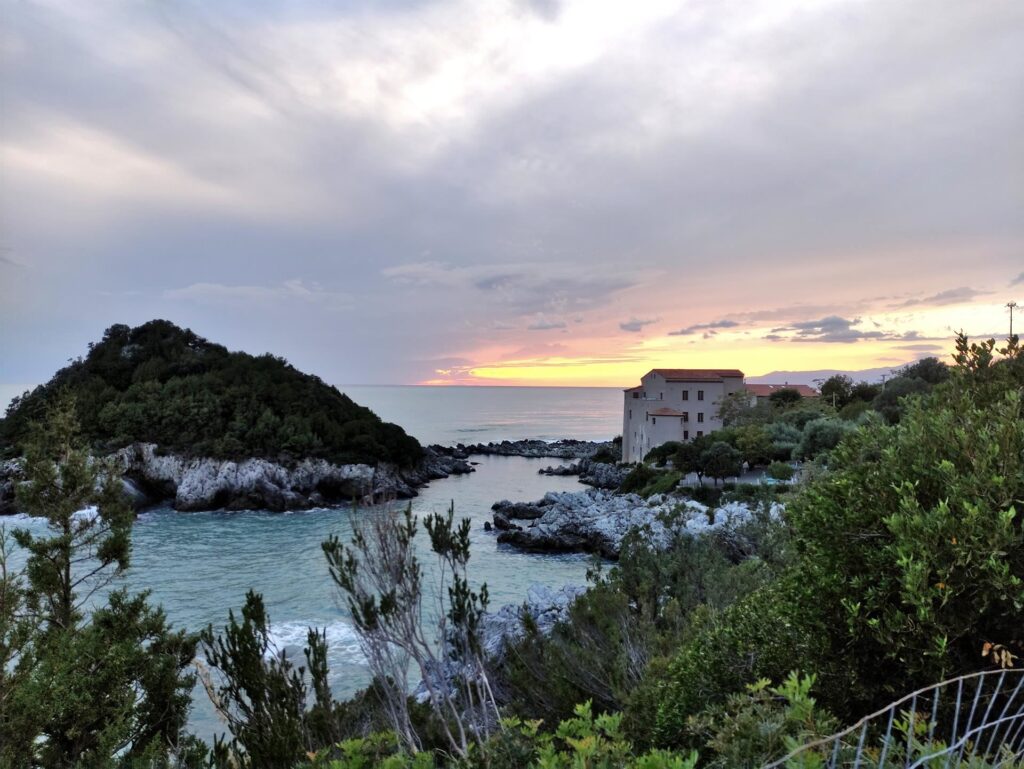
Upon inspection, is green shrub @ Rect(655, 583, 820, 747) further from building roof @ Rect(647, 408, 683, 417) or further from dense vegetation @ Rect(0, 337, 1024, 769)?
building roof @ Rect(647, 408, 683, 417)

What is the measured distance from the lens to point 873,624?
2795mm

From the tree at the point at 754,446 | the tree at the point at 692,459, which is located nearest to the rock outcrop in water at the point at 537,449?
the tree at the point at 692,459

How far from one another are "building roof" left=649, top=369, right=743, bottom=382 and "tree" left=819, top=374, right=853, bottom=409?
10188mm

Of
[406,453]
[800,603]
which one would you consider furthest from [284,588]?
[406,453]

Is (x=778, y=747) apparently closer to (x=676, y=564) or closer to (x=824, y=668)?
(x=824, y=668)

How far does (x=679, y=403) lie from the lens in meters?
45.2

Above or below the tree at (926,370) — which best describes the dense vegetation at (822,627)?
below

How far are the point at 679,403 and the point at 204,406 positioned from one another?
37.6 m

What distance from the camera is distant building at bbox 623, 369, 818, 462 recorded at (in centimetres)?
4362

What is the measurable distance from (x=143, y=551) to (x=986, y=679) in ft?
97.6

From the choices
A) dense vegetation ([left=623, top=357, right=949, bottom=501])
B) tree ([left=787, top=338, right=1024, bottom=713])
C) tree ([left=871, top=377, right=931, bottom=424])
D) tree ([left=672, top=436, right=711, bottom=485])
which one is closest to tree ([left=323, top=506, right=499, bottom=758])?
tree ([left=787, top=338, right=1024, bottom=713])

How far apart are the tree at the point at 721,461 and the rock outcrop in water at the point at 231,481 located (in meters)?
19.3

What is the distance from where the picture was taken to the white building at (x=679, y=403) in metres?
43.6

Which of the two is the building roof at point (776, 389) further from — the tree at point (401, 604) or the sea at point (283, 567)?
the tree at point (401, 604)
